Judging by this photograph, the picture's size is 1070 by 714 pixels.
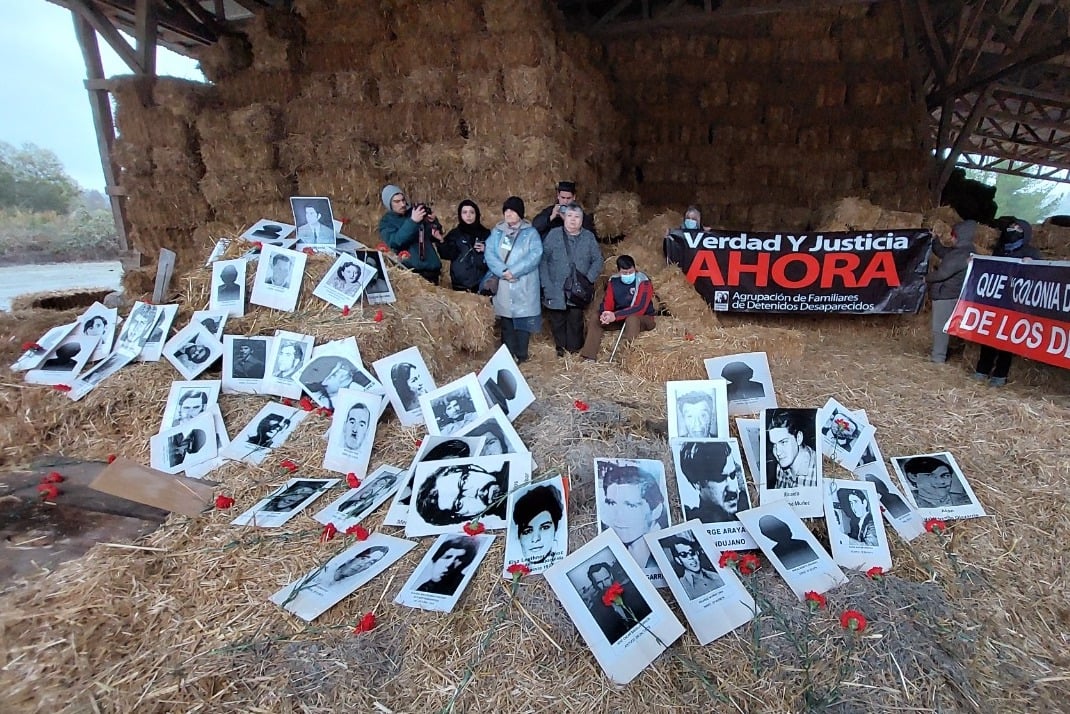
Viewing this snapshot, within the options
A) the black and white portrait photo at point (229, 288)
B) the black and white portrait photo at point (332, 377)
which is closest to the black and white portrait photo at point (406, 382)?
the black and white portrait photo at point (332, 377)

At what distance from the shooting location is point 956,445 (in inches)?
131

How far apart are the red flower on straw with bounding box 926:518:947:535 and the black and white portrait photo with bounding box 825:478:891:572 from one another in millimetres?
291

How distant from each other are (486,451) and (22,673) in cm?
191

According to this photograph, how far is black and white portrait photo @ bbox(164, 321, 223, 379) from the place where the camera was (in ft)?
12.8

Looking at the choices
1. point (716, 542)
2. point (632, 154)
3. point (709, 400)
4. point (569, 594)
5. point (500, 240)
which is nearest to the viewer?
point (569, 594)

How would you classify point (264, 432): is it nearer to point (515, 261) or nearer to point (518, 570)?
point (518, 570)

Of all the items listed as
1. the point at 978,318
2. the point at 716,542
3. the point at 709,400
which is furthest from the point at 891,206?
the point at 716,542

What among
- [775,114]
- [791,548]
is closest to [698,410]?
[791,548]

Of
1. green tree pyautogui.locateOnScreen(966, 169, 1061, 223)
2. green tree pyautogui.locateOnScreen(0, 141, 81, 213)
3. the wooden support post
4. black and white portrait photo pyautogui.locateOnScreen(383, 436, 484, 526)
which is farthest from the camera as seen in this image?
green tree pyautogui.locateOnScreen(966, 169, 1061, 223)

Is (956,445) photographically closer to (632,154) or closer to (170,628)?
(170,628)

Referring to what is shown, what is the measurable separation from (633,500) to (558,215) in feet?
10.6

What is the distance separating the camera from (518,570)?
87.7 inches

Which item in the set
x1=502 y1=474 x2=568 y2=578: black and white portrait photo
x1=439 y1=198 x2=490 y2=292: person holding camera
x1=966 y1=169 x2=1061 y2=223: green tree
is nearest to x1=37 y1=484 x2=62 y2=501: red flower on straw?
x1=502 y1=474 x2=568 y2=578: black and white portrait photo

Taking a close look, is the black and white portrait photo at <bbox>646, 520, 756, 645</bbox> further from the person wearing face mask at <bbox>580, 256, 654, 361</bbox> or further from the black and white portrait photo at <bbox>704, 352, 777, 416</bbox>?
the person wearing face mask at <bbox>580, 256, 654, 361</bbox>
